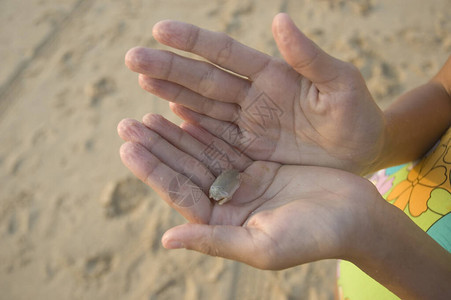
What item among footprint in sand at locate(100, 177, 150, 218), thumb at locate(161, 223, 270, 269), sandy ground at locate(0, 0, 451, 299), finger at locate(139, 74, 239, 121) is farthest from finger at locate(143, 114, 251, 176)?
footprint in sand at locate(100, 177, 150, 218)

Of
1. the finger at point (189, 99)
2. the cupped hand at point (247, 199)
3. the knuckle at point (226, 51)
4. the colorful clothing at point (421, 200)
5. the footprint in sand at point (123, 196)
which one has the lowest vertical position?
the colorful clothing at point (421, 200)

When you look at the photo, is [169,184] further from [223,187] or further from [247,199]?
[247,199]

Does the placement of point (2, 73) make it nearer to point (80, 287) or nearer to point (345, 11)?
point (80, 287)

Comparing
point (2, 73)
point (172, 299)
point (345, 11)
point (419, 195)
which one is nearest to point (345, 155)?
point (419, 195)

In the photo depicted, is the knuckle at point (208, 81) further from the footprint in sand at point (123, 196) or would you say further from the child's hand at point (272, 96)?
the footprint in sand at point (123, 196)

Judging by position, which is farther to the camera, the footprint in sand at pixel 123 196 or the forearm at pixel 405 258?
the footprint in sand at pixel 123 196

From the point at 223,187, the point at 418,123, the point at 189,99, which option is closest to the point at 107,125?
the point at 189,99

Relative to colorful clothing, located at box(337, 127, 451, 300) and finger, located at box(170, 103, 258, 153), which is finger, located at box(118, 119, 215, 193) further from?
colorful clothing, located at box(337, 127, 451, 300)

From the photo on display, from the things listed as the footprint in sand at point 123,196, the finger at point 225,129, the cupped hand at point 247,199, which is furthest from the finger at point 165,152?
the footprint in sand at point 123,196
